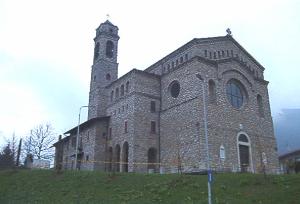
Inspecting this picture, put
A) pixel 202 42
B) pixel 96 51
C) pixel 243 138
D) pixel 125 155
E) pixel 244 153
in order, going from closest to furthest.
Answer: pixel 244 153, pixel 243 138, pixel 202 42, pixel 125 155, pixel 96 51

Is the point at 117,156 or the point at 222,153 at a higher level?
the point at 117,156

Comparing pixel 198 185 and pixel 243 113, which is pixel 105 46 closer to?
pixel 243 113

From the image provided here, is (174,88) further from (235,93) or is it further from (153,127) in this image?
(235,93)

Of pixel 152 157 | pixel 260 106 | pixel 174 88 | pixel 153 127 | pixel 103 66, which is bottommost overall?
pixel 152 157

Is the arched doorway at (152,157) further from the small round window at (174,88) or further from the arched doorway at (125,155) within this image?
the small round window at (174,88)

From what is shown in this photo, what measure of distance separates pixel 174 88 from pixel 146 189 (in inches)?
713

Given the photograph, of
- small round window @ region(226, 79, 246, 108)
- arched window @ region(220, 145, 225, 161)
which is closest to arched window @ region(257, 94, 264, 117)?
small round window @ region(226, 79, 246, 108)

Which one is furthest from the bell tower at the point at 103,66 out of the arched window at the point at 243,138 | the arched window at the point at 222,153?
the arched window at the point at 243,138

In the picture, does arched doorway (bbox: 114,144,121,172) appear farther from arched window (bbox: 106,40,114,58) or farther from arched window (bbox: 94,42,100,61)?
arched window (bbox: 94,42,100,61)

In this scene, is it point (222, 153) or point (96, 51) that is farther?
point (96, 51)

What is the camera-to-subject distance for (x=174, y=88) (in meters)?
40.8

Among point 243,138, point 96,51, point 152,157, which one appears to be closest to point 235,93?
point 243,138

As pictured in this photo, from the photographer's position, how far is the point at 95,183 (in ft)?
88.4

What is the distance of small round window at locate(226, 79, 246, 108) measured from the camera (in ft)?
129
